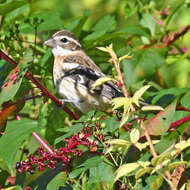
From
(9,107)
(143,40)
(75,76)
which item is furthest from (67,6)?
(9,107)

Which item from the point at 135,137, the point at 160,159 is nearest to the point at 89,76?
the point at 135,137

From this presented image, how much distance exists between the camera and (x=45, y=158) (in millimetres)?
2377

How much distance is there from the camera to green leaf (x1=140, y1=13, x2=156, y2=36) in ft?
12.1

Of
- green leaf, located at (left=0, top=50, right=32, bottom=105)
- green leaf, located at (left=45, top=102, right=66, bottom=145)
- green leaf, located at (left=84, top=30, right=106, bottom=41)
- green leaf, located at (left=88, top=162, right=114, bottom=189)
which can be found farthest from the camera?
green leaf, located at (left=84, top=30, right=106, bottom=41)

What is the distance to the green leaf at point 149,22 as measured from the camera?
145 inches

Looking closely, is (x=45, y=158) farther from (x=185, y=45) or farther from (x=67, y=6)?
(x=67, y=6)

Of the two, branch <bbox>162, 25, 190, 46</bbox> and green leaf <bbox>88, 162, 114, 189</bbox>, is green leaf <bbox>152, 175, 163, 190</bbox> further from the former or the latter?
branch <bbox>162, 25, 190, 46</bbox>

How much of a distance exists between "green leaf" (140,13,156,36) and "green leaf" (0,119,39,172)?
4.08 ft

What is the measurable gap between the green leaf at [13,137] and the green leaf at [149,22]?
1.24 meters

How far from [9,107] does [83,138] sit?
69 cm

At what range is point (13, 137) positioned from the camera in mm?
2871

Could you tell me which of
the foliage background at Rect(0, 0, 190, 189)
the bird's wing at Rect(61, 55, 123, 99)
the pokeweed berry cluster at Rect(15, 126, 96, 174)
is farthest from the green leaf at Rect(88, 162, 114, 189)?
the bird's wing at Rect(61, 55, 123, 99)

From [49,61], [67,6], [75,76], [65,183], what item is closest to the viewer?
[65,183]

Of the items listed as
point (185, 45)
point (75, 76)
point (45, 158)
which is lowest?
point (185, 45)
